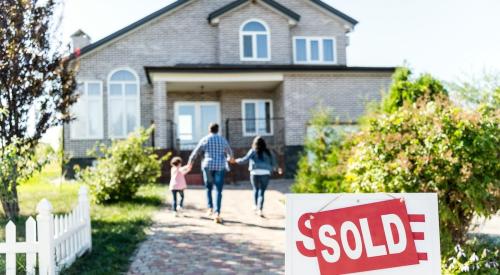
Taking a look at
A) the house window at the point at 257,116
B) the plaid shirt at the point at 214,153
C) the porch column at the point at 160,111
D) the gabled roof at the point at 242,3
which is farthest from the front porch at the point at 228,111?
the plaid shirt at the point at 214,153

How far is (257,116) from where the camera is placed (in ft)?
72.9

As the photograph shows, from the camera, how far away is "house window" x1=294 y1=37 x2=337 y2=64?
22812 millimetres

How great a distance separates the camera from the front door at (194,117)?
22.2 metres

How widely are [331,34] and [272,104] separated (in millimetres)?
4352

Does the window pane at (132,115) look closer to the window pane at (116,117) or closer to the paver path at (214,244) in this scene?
the window pane at (116,117)

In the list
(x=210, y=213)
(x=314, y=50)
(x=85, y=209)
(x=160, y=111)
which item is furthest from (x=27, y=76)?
(x=314, y=50)

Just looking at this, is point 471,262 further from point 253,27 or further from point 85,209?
point 253,27

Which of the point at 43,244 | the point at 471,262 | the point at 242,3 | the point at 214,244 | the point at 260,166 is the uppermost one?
the point at 242,3

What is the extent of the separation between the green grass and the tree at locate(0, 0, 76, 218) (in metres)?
0.71

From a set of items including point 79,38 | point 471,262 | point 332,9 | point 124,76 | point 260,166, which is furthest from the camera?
point 79,38

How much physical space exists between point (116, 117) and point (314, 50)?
914 centimetres

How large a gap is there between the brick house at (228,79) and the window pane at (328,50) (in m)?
0.04

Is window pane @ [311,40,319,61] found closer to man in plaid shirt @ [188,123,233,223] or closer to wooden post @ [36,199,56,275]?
man in plaid shirt @ [188,123,233,223]

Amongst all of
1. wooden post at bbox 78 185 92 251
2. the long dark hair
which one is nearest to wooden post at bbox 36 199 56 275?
wooden post at bbox 78 185 92 251
